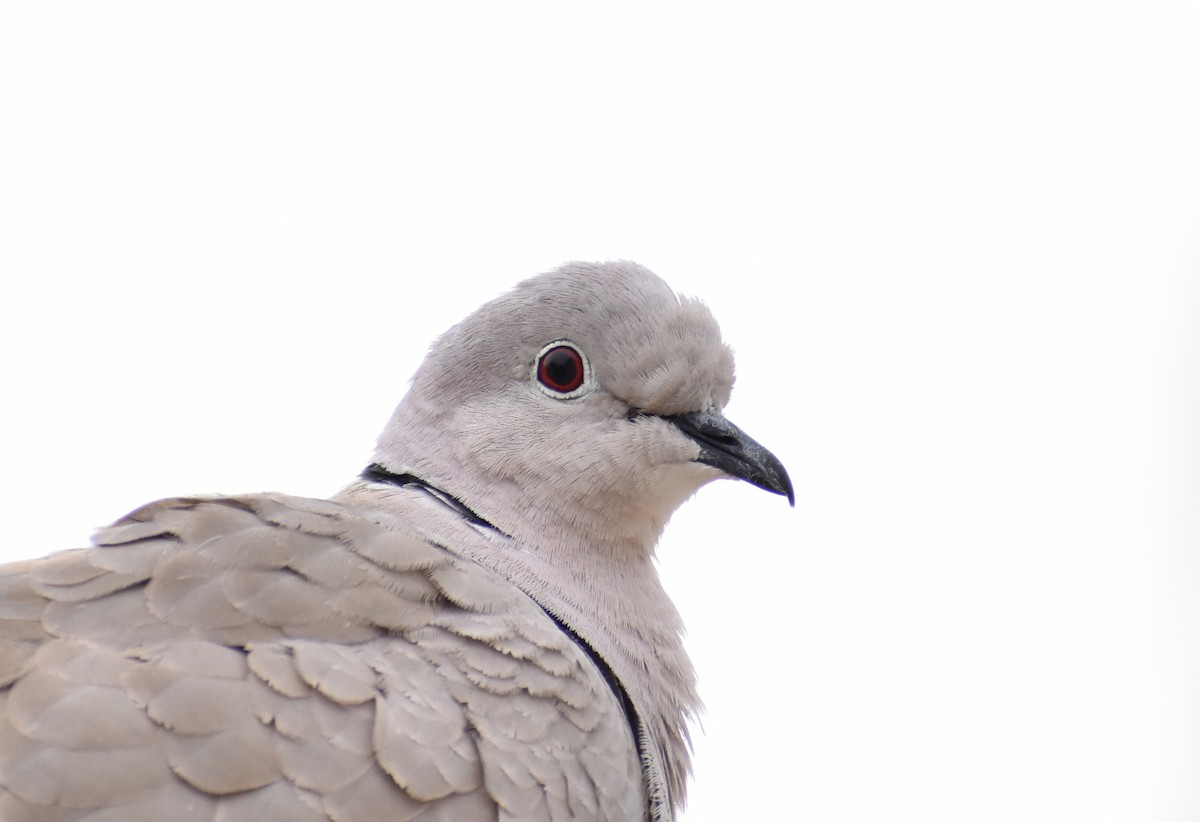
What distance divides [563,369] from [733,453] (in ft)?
1.36

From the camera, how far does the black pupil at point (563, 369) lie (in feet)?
9.42

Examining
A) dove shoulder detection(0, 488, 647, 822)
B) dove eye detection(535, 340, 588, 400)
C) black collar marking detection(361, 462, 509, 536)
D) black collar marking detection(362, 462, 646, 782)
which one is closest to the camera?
dove shoulder detection(0, 488, 647, 822)

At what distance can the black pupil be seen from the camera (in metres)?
2.87

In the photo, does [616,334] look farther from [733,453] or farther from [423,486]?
[423,486]

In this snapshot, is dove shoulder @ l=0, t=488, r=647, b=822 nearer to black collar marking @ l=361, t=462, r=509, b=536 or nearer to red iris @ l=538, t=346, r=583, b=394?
black collar marking @ l=361, t=462, r=509, b=536

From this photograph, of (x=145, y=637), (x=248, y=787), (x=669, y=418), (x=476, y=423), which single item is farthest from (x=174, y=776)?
(x=669, y=418)

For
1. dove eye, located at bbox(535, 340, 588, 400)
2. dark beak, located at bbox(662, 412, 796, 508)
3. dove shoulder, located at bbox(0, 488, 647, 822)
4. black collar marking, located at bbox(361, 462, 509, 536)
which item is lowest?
dove shoulder, located at bbox(0, 488, 647, 822)

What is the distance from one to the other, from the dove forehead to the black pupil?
0.11 ft

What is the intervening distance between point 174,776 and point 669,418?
1.34 metres

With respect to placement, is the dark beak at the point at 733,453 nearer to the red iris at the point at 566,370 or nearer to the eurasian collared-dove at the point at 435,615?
the eurasian collared-dove at the point at 435,615

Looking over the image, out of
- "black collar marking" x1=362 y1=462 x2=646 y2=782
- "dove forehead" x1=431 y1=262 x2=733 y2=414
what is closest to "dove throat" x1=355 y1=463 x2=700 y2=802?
"black collar marking" x1=362 y1=462 x2=646 y2=782

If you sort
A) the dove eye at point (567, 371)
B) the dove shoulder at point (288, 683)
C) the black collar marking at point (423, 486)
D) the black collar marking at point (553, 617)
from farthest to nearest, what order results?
the dove eye at point (567, 371) → the black collar marking at point (423, 486) → the black collar marking at point (553, 617) → the dove shoulder at point (288, 683)

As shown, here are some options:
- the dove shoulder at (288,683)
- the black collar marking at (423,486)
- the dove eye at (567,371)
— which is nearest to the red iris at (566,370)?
the dove eye at (567,371)

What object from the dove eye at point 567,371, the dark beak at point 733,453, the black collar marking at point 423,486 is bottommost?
the black collar marking at point 423,486
